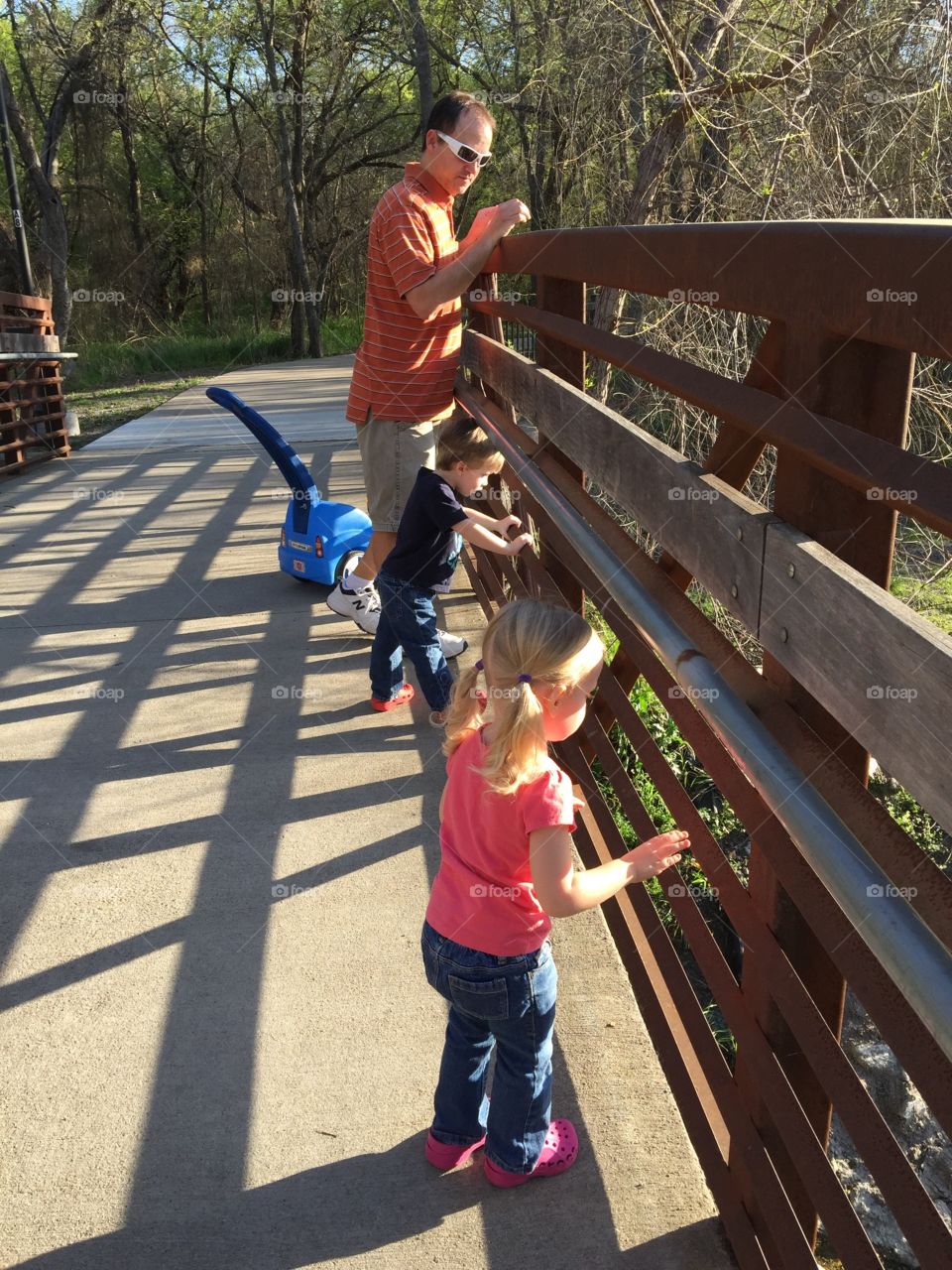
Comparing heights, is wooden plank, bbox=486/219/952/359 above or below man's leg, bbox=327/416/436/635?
above

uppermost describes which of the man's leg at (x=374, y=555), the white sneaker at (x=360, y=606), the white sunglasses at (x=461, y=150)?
the white sunglasses at (x=461, y=150)

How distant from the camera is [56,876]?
3.24 m

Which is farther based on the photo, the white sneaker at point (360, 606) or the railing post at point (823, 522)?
the white sneaker at point (360, 606)

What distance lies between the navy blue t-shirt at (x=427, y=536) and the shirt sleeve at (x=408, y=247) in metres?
0.67

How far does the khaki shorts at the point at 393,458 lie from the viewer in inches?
167

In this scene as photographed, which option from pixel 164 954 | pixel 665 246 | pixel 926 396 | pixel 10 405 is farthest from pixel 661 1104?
pixel 10 405

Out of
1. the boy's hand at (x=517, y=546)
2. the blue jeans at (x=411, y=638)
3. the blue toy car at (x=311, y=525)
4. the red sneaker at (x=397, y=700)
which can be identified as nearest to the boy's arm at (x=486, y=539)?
the boy's hand at (x=517, y=546)

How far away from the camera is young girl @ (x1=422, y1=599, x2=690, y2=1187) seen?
192cm

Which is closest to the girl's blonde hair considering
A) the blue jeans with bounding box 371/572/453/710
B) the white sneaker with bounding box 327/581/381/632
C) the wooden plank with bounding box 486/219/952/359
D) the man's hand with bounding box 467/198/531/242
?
the wooden plank with bounding box 486/219/952/359

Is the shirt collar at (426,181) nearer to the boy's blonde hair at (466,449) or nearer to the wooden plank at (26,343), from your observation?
the boy's blonde hair at (466,449)

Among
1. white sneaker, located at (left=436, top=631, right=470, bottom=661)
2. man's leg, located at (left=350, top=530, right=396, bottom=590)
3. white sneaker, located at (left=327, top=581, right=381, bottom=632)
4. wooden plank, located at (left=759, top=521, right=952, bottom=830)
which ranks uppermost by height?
wooden plank, located at (left=759, top=521, right=952, bottom=830)

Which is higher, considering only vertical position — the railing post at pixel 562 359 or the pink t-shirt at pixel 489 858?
the railing post at pixel 562 359

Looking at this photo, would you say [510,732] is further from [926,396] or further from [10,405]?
[10,405]

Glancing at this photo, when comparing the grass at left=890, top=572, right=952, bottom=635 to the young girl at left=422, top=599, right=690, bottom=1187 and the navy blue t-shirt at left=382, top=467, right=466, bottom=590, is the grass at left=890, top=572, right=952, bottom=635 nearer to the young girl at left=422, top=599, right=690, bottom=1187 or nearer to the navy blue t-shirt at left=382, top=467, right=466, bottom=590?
the navy blue t-shirt at left=382, top=467, right=466, bottom=590
